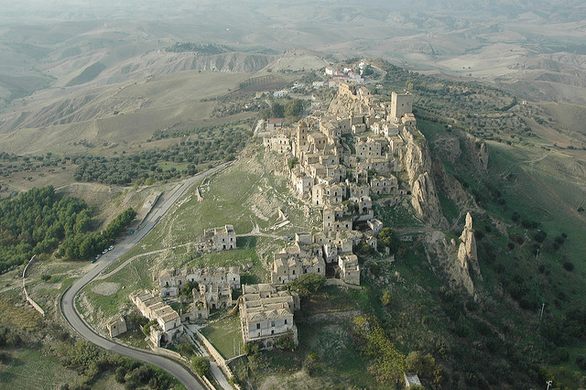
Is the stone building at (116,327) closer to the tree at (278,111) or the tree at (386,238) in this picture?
the tree at (386,238)

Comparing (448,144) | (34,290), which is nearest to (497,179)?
(448,144)

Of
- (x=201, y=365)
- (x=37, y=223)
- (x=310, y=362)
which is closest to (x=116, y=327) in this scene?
(x=201, y=365)

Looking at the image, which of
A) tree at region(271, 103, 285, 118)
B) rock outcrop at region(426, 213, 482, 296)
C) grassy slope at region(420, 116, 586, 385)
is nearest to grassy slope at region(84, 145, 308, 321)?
rock outcrop at region(426, 213, 482, 296)

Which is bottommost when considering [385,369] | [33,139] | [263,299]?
[33,139]

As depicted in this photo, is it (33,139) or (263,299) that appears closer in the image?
(263,299)

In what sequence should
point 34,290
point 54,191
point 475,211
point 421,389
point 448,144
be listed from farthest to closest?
1. point 54,191
2. point 448,144
3. point 475,211
4. point 34,290
5. point 421,389

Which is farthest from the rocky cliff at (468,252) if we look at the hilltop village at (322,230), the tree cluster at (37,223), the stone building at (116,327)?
the tree cluster at (37,223)

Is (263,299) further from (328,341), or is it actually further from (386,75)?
(386,75)

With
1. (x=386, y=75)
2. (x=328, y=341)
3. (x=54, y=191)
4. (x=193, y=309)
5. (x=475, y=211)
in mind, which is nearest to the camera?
(x=328, y=341)

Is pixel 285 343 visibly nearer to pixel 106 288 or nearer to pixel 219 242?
pixel 219 242
